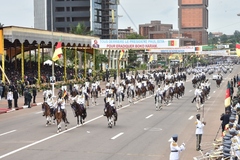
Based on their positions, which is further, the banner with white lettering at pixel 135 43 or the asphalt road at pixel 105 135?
the banner with white lettering at pixel 135 43

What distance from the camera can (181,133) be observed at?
80.6 feet

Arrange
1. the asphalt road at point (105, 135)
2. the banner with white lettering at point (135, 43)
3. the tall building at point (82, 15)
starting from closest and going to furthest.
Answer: the asphalt road at point (105, 135) < the banner with white lettering at point (135, 43) < the tall building at point (82, 15)

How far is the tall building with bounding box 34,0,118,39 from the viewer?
14188 centimetres

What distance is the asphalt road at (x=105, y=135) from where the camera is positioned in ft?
63.6

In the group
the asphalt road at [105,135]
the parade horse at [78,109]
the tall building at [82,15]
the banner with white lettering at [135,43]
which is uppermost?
the tall building at [82,15]

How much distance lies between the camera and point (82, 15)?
142 m

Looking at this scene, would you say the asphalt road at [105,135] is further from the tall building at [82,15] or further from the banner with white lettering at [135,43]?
the tall building at [82,15]

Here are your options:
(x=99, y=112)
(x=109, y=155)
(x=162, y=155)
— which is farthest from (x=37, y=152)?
(x=99, y=112)

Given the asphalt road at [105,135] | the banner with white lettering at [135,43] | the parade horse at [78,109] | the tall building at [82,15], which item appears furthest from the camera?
the tall building at [82,15]

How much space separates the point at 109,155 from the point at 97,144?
2.46m

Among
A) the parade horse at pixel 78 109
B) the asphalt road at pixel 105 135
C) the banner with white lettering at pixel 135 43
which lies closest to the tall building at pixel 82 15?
the banner with white lettering at pixel 135 43

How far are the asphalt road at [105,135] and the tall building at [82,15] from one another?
106912mm

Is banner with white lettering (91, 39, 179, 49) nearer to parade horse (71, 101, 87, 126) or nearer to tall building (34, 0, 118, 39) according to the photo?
parade horse (71, 101, 87, 126)

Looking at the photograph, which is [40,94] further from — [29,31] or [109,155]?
[109,155]
